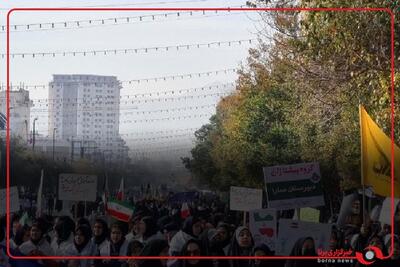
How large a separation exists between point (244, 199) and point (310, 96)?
2121mm

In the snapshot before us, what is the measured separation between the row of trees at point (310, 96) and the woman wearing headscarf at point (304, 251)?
1841mm

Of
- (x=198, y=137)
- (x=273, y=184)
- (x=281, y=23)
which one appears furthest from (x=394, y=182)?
(x=198, y=137)

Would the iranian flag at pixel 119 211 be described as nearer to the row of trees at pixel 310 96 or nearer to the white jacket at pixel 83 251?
the row of trees at pixel 310 96

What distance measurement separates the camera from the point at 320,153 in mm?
19422

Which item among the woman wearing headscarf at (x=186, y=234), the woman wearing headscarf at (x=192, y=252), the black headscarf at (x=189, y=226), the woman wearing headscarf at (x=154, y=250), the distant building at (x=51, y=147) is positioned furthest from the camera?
the distant building at (x=51, y=147)

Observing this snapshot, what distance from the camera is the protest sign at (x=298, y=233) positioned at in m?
8.96

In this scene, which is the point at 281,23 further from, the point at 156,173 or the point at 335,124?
the point at 156,173

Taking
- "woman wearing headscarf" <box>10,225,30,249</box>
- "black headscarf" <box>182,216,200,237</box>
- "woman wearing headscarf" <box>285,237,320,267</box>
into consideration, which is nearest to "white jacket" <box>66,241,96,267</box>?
"woman wearing headscarf" <box>10,225,30,249</box>

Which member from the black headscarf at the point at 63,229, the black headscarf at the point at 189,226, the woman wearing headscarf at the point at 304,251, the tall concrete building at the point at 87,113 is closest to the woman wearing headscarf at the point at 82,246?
the black headscarf at the point at 63,229

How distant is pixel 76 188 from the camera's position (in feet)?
45.0

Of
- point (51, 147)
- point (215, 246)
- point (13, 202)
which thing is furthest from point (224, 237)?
point (51, 147)

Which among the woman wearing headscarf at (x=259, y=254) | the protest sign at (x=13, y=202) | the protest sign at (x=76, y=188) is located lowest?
the woman wearing headscarf at (x=259, y=254)

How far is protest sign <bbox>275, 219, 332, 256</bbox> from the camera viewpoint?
8.96 metres

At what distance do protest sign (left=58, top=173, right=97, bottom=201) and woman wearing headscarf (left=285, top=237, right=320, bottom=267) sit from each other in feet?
17.4
